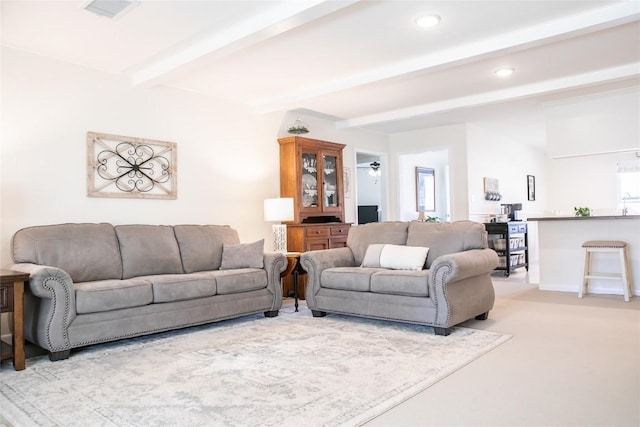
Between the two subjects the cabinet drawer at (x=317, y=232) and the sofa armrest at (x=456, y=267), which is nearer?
the sofa armrest at (x=456, y=267)

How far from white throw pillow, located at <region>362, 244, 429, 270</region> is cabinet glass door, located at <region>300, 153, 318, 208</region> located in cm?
168

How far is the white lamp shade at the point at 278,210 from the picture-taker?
5496 mm

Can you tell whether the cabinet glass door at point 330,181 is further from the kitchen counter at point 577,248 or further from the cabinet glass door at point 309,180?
the kitchen counter at point 577,248

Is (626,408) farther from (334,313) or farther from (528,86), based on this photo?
(528,86)

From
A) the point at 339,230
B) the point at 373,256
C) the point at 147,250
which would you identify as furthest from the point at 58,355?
the point at 339,230

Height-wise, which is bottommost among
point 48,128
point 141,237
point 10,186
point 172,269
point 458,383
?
point 458,383

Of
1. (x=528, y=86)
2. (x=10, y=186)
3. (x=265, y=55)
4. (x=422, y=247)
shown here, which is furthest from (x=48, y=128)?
(x=528, y=86)

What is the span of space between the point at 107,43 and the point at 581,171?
7.21 meters

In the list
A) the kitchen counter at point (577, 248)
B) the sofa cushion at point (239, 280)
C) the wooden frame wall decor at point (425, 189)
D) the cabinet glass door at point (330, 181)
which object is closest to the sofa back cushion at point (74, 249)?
the sofa cushion at point (239, 280)

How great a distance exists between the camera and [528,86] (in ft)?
17.7

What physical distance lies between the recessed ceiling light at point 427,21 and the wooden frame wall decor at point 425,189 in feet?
17.7

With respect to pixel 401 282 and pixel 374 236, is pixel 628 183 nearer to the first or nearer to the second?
pixel 374 236

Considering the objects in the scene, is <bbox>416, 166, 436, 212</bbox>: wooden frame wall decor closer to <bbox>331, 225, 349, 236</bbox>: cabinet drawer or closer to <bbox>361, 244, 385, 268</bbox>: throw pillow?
<bbox>331, 225, 349, 236</bbox>: cabinet drawer

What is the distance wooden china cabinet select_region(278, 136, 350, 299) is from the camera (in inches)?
232
